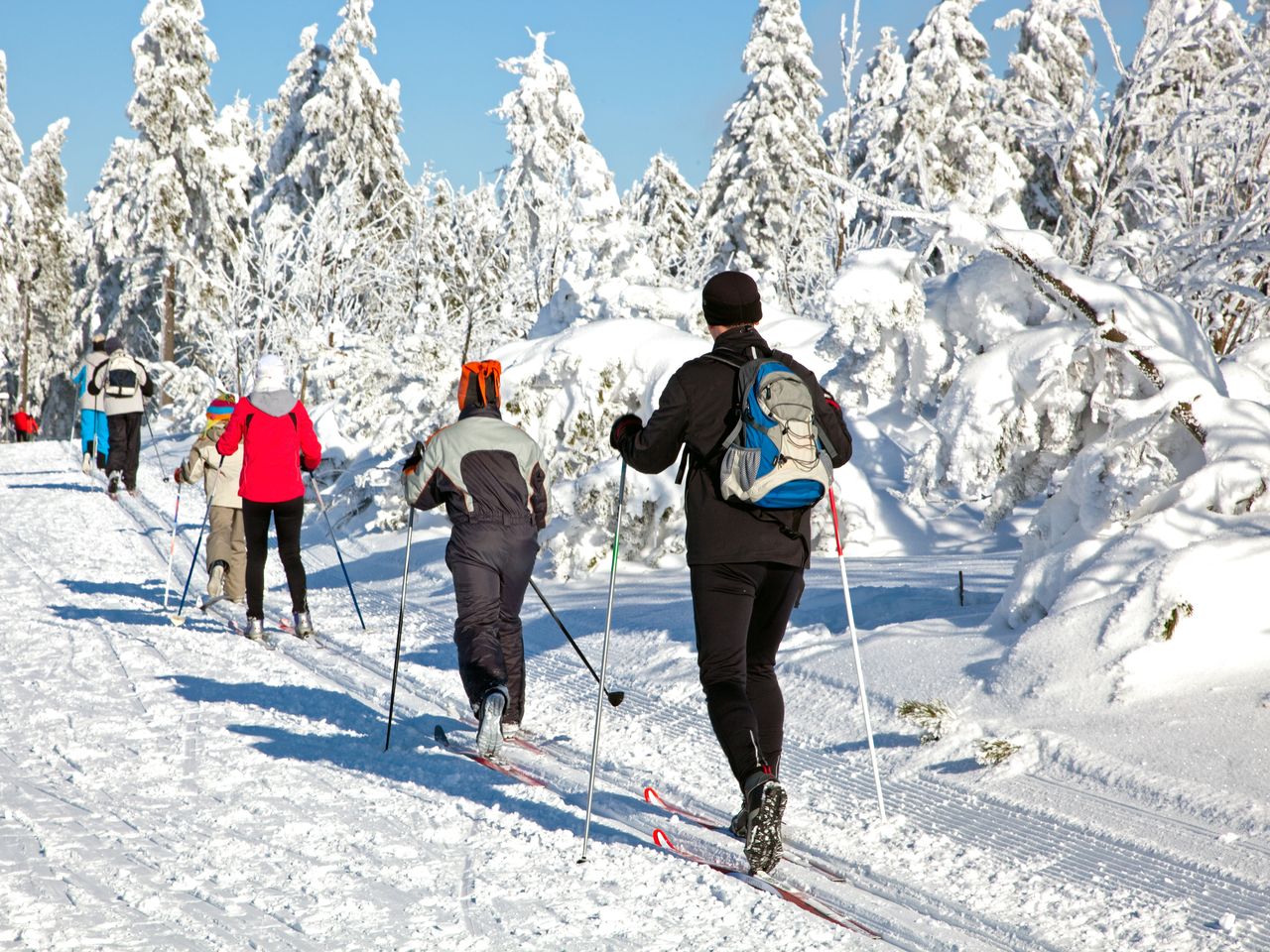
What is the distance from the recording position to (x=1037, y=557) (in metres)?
6.42

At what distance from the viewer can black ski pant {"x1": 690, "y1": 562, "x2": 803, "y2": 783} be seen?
3900 millimetres

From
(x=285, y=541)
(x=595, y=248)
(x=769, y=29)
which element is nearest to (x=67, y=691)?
(x=285, y=541)

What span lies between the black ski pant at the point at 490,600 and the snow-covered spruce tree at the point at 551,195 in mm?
7903

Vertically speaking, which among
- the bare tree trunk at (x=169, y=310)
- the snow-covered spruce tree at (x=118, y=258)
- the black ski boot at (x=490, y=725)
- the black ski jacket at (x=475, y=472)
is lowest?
the black ski boot at (x=490, y=725)

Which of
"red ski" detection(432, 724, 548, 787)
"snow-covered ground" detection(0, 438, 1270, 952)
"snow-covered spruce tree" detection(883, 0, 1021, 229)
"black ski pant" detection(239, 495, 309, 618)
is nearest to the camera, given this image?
"snow-covered ground" detection(0, 438, 1270, 952)

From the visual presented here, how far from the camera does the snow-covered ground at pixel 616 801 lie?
3516 mm

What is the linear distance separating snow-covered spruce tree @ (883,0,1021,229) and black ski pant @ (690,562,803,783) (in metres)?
24.4

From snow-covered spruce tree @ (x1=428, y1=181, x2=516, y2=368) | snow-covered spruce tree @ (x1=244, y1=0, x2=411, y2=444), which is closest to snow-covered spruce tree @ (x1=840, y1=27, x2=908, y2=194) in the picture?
snow-covered spruce tree @ (x1=428, y1=181, x2=516, y2=368)

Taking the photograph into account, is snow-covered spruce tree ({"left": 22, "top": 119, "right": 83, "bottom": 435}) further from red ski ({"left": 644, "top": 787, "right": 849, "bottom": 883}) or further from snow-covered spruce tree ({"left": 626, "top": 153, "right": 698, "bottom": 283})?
red ski ({"left": 644, "top": 787, "right": 849, "bottom": 883})

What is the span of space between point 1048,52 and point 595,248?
21.5 meters

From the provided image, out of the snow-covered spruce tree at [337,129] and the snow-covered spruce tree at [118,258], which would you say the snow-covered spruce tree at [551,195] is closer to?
the snow-covered spruce tree at [337,129]

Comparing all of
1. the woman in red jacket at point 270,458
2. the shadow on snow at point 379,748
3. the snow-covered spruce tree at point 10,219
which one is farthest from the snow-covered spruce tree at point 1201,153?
the snow-covered spruce tree at point 10,219

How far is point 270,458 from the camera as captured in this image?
8258mm

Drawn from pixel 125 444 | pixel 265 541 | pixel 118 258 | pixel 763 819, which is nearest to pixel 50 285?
pixel 118 258
